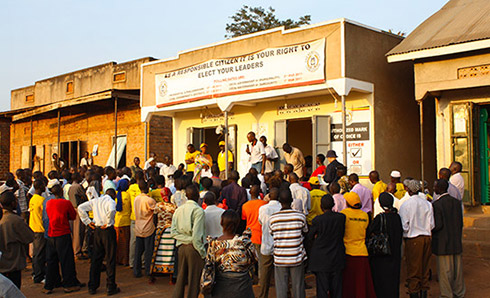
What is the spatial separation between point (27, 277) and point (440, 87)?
9.25 metres

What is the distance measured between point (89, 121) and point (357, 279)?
16.7 metres

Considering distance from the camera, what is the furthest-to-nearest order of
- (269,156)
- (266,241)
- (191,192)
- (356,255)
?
Answer: (269,156), (266,241), (191,192), (356,255)

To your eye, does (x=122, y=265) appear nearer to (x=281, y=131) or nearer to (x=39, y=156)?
(x=281, y=131)

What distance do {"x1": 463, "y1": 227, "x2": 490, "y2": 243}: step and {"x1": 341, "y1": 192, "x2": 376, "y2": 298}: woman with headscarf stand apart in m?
4.23

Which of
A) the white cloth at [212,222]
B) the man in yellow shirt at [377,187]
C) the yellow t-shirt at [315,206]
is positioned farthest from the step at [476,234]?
the white cloth at [212,222]

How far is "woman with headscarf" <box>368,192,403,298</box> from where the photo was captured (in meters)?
6.37

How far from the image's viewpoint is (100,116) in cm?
1989

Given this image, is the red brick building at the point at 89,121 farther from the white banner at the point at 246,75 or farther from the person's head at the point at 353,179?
the person's head at the point at 353,179

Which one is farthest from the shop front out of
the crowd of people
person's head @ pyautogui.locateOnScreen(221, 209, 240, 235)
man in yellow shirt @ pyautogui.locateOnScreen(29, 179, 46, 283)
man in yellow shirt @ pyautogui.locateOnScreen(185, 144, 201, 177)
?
person's head @ pyautogui.locateOnScreen(221, 209, 240, 235)

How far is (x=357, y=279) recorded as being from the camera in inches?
243

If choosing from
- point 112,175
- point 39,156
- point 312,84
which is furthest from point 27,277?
point 39,156

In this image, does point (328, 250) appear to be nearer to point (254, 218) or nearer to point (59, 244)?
point (254, 218)

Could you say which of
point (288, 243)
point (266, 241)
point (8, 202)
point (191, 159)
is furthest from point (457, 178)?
point (8, 202)

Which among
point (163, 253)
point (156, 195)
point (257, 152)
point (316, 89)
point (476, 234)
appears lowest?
point (163, 253)
